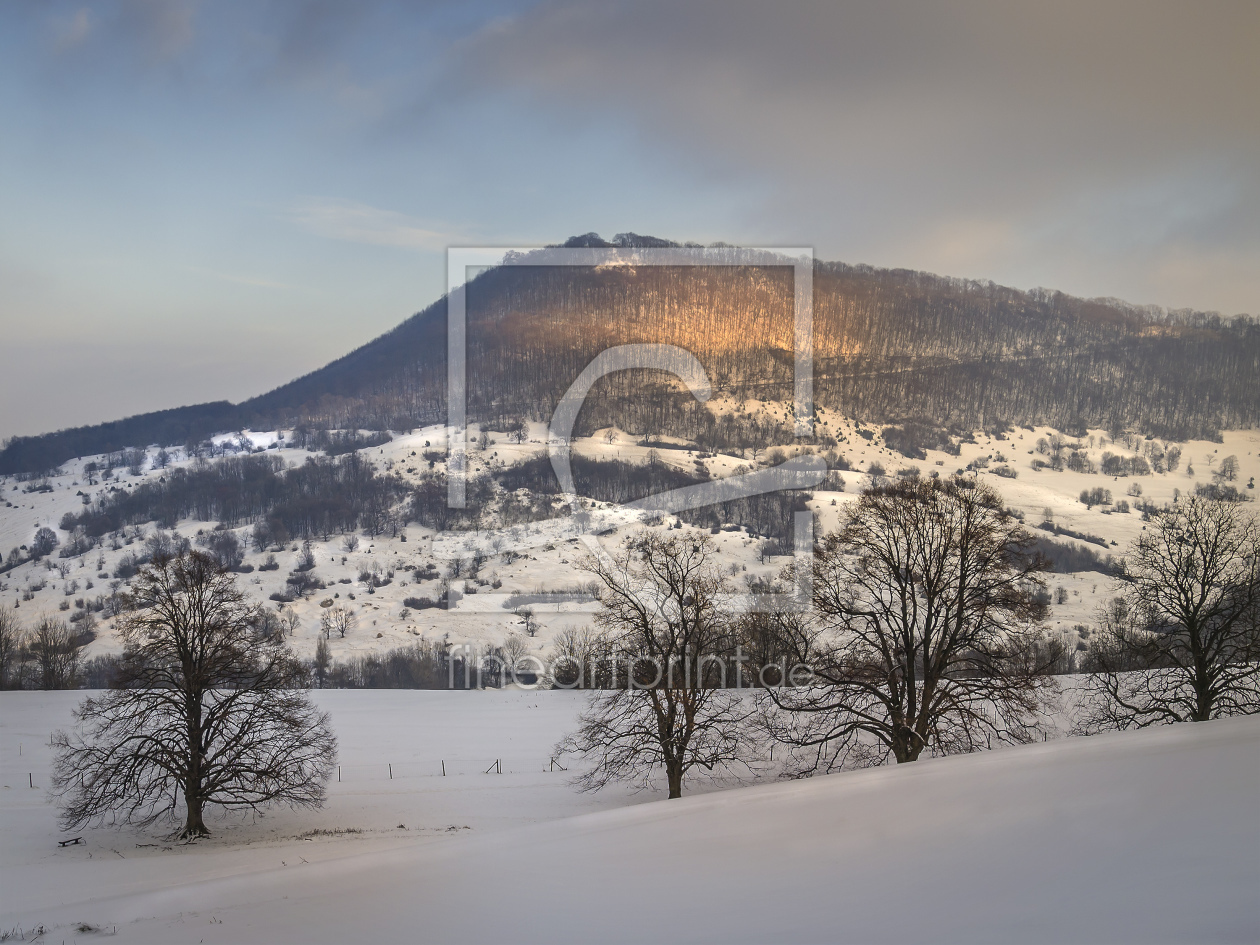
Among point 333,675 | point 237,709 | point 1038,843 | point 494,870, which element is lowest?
point 333,675

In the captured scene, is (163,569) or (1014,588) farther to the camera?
(163,569)

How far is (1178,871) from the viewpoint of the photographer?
704cm

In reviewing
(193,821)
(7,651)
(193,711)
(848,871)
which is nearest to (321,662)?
(7,651)

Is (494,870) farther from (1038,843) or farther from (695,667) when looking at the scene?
(695,667)

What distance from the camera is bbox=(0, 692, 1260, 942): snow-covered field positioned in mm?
6934

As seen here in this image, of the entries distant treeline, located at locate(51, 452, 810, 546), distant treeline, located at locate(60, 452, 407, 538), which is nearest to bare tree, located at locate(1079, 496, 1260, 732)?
distant treeline, located at locate(51, 452, 810, 546)

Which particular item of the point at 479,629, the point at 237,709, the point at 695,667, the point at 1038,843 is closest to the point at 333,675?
the point at 479,629

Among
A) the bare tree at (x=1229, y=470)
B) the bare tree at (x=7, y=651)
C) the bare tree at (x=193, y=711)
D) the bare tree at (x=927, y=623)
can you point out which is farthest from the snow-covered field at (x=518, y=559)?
the bare tree at (x=193, y=711)

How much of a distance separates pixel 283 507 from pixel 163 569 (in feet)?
528

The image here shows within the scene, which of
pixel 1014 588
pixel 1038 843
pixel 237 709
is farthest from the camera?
pixel 237 709

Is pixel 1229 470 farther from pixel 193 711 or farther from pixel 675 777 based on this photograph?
pixel 193 711

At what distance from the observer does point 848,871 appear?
8.78 meters

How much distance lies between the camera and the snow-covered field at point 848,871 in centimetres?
693

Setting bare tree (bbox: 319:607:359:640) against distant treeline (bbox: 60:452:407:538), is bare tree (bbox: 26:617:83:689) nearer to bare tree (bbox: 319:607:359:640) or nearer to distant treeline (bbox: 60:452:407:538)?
bare tree (bbox: 319:607:359:640)
